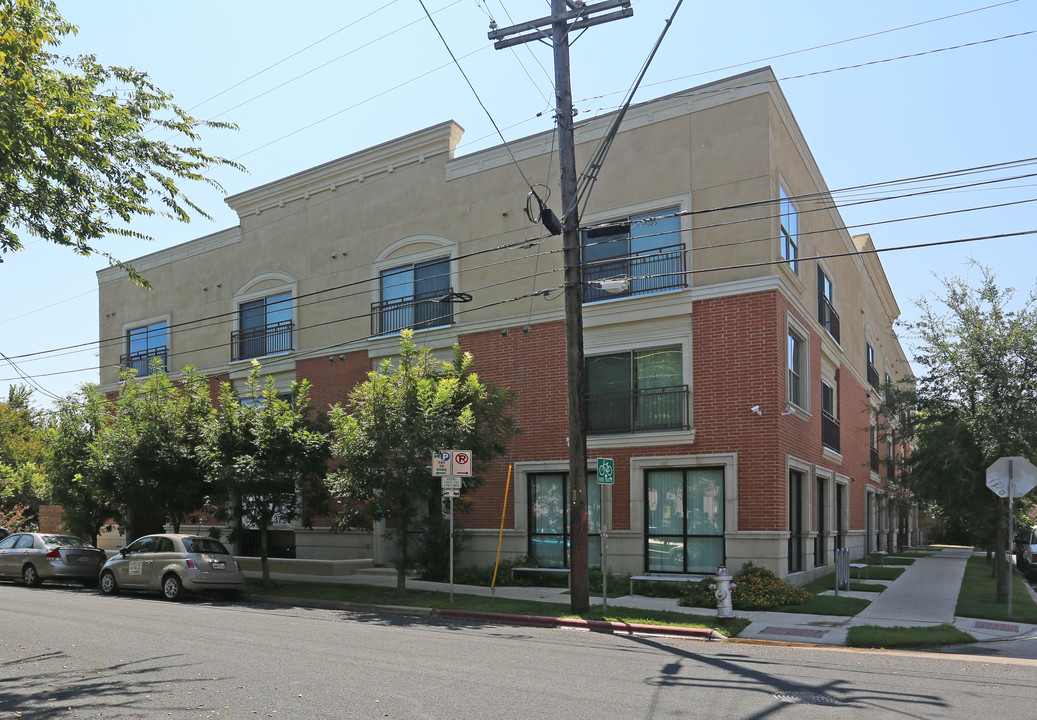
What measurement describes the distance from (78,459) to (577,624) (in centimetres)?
1666

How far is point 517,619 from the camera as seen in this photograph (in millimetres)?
14906

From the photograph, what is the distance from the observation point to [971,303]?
57.4 feet

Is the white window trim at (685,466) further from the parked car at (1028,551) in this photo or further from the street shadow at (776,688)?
the parked car at (1028,551)

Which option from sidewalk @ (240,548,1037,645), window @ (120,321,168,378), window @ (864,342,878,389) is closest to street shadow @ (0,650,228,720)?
sidewalk @ (240,548,1037,645)

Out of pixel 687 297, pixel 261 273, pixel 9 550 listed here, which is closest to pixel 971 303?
pixel 687 297

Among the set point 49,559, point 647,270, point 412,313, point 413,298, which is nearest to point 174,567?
point 49,559

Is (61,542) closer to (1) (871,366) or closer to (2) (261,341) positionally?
(2) (261,341)

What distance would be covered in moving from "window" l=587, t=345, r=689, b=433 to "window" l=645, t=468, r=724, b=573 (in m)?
1.17

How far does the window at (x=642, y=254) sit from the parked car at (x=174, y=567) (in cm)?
1010

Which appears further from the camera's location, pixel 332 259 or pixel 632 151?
pixel 332 259

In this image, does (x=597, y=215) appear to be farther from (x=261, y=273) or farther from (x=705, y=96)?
(x=261, y=273)

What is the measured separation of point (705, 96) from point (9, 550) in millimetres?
21042

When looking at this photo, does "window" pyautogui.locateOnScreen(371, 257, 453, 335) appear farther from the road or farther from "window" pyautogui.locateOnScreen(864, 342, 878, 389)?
"window" pyautogui.locateOnScreen(864, 342, 878, 389)

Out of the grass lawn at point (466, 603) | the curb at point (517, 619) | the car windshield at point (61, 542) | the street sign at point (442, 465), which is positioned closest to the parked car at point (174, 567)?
the grass lawn at point (466, 603)
